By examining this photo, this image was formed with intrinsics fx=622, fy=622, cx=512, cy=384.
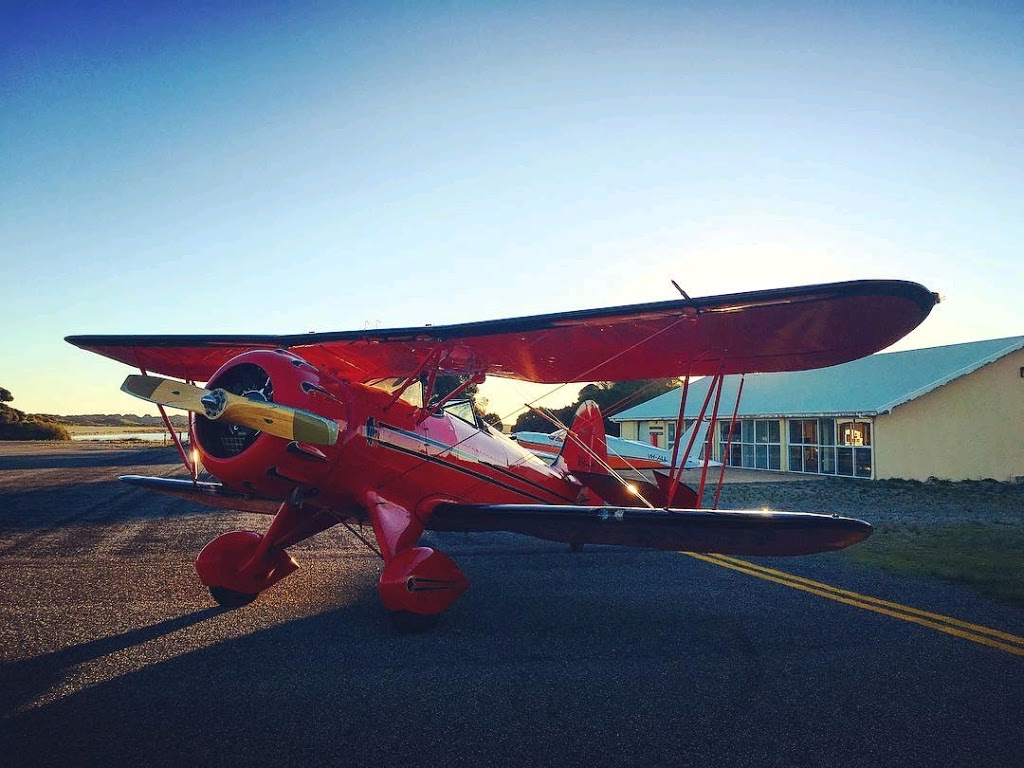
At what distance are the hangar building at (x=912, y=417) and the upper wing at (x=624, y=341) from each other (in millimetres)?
14812

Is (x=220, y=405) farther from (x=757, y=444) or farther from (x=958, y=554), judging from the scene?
(x=757, y=444)

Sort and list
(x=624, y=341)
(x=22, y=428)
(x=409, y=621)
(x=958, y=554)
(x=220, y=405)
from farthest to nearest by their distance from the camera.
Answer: (x=22, y=428)
(x=958, y=554)
(x=624, y=341)
(x=409, y=621)
(x=220, y=405)

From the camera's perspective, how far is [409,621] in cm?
508

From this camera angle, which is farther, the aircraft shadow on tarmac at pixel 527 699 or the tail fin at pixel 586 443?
the tail fin at pixel 586 443

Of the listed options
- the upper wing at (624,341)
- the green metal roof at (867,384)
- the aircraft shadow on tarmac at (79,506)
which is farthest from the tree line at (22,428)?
the upper wing at (624,341)

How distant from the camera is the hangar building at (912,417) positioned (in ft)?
66.1

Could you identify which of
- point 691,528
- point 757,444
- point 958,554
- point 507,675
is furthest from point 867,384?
point 507,675

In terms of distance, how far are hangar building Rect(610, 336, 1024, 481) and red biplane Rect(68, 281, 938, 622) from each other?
15278 mm

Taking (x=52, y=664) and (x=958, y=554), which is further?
(x=958, y=554)

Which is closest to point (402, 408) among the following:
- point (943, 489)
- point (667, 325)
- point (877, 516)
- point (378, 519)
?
point (378, 519)

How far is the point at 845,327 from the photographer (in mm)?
5270

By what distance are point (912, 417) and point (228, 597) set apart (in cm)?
2130

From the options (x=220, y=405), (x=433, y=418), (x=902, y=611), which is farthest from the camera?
(x=433, y=418)

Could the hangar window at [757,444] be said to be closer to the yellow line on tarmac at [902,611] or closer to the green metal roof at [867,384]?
the green metal roof at [867,384]
